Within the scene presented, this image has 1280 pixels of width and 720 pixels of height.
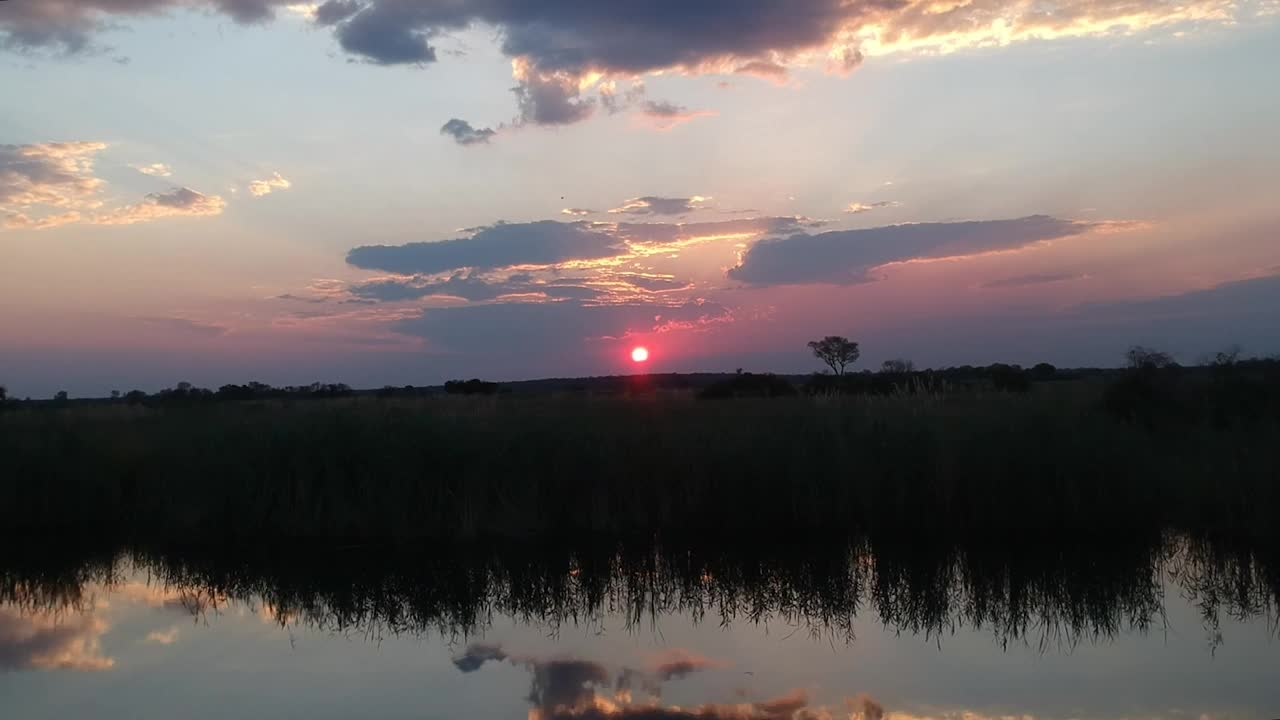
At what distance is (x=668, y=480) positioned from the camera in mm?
11562

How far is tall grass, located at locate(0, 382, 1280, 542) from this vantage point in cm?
1084

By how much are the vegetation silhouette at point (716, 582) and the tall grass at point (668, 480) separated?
0.50 meters

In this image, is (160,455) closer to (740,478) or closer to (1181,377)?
(740,478)

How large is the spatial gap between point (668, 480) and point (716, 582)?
98.0 inches

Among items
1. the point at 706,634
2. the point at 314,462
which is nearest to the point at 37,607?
the point at 314,462

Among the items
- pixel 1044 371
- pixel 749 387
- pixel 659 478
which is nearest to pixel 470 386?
pixel 749 387

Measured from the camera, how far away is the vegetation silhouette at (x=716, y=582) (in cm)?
810

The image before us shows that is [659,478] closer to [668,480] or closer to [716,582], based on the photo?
[668,480]

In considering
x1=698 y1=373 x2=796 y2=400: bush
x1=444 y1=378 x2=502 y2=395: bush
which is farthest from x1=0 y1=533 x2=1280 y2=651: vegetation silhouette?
x1=444 y1=378 x2=502 y2=395: bush

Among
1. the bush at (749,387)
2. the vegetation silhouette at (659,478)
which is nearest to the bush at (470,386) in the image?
the bush at (749,387)

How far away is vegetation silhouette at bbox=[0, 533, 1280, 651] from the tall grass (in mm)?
497

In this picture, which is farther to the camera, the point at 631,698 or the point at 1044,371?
the point at 1044,371

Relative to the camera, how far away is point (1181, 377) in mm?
18250

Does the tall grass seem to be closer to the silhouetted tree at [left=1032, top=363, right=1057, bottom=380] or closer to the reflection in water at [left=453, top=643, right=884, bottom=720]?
the reflection in water at [left=453, top=643, right=884, bottom=720]
